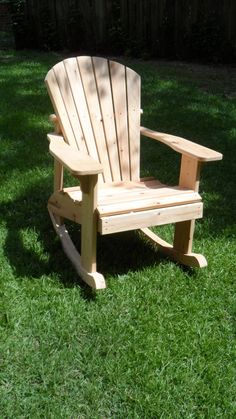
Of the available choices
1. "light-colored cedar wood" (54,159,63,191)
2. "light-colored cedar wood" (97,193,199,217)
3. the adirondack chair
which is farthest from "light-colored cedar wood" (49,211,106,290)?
"light-colored cedar wood" (97,193,199,217)

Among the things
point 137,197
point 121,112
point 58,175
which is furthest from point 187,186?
point 58,175

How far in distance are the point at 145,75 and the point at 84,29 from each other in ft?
10.3

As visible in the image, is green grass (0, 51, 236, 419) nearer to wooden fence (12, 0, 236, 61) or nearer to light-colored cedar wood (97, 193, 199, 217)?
light-colored cedar wood (97, 193, 199, 217)

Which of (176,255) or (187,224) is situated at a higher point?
(187,224)

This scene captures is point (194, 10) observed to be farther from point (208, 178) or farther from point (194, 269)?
point (194, 269)

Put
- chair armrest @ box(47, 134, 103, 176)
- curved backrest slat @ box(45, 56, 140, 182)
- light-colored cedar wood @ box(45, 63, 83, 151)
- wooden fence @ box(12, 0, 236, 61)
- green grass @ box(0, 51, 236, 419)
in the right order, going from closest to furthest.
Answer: green grass @ box(0, 51, 236, 419)
chair armrest @ box(47, 134, 103, 176)
light-colored cedar wood @ box(45, 63, 83, 151)
curved backrest slat @ box(45, 56, 140, 182)
wooden fence @ box(12, 0, 236, 61)

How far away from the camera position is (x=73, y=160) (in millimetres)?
2564

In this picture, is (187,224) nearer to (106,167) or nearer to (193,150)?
(193,150)

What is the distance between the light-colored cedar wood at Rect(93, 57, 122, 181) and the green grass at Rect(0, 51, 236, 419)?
19.1 inches

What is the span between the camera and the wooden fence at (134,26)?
8844 millimetres

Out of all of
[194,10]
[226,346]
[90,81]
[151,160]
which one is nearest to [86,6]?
[194,10]

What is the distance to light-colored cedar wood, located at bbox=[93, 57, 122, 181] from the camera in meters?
3.27

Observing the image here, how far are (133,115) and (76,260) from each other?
1.07 metres

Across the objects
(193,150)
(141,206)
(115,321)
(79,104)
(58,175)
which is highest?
(79,104)
